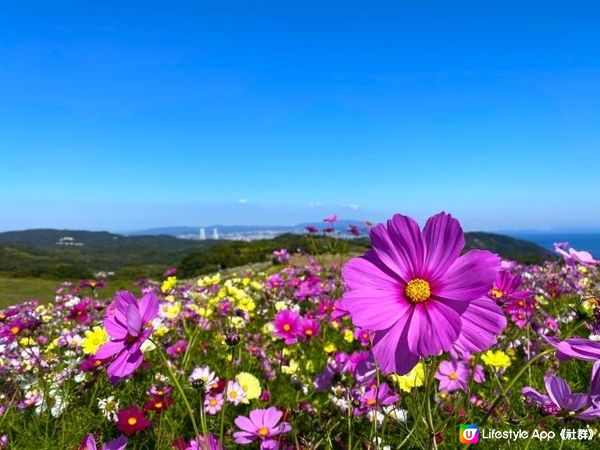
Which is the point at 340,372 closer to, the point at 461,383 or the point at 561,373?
the point at 461,383

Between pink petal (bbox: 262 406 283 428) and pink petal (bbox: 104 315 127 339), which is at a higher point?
pink petal (bbox: 104 315 127 339)

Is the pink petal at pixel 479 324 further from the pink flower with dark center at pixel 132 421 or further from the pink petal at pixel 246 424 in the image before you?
the pink flower with dark center at pixel 132 421

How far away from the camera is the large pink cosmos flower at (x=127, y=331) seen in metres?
0.97

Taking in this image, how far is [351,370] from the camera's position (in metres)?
2.07

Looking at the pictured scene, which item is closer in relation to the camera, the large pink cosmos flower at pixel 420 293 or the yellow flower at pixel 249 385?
the large pink cosmos flower at pixel 420 293

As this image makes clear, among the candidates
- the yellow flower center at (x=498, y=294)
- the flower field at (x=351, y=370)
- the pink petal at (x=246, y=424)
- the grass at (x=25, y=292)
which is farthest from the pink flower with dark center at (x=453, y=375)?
the grass at (x=25, y=292)

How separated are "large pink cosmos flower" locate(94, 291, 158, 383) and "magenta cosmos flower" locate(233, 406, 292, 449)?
89cm

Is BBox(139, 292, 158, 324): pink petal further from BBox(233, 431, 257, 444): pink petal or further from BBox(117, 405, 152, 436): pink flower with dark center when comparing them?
BBox(117, 405, 152, 436): pink flower with dark center

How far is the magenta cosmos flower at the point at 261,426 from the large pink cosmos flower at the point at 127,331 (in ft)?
2.94

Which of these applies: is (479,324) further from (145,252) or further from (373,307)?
(145,252)

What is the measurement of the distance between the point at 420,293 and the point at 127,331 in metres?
0.66

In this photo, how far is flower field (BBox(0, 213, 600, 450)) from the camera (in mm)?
914

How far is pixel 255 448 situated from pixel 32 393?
4.84 ft

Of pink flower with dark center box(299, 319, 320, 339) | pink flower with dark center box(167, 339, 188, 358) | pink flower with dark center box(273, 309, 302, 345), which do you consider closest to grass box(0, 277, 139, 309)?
pink flower with dark center box(167, 339, 188, 358)
